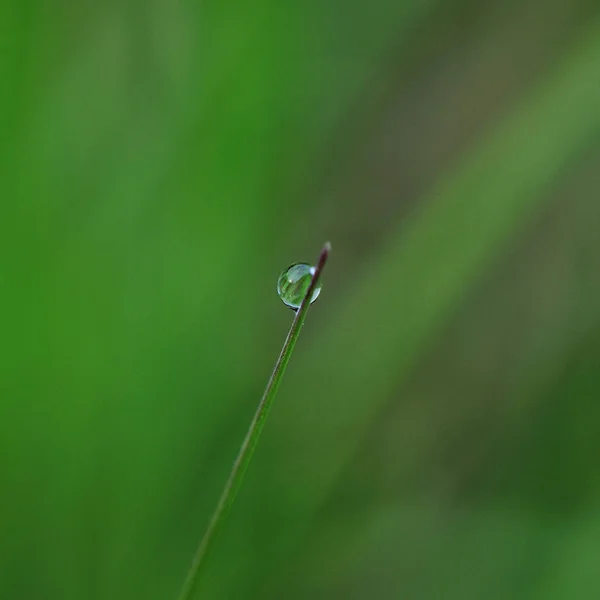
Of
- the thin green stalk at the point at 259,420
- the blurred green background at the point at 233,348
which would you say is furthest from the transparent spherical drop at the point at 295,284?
the blurred green background at the point at 233,348

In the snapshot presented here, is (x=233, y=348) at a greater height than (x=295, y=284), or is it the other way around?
(x=295, y=284)

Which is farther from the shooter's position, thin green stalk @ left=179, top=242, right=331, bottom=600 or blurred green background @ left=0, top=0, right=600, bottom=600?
blurred green background @ left=0, top=0, right=600, bottom=600

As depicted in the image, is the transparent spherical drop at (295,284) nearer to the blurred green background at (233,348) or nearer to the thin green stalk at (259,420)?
the thin green stalk at (259,420)

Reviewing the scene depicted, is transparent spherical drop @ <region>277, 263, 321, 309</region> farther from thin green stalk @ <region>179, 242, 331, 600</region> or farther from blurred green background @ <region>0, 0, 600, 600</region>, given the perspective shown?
blurred green background @ <region>0, 0, 600, 600</region>

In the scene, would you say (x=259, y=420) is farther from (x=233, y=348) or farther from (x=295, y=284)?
(x=233, y=348)

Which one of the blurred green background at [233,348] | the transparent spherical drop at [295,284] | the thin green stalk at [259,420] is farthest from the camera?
the blurred green background at [233,348]

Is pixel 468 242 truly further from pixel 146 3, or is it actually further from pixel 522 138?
pixel 146 3

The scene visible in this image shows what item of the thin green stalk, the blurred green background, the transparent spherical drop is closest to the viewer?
the thin green stalk

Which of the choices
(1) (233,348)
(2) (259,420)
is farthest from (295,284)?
(1) (233,348)

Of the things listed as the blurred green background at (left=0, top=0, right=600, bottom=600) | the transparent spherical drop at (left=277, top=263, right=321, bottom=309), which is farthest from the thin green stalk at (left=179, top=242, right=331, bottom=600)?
the blurred green background at (left=0, top=0, right=600, bottom=600)
